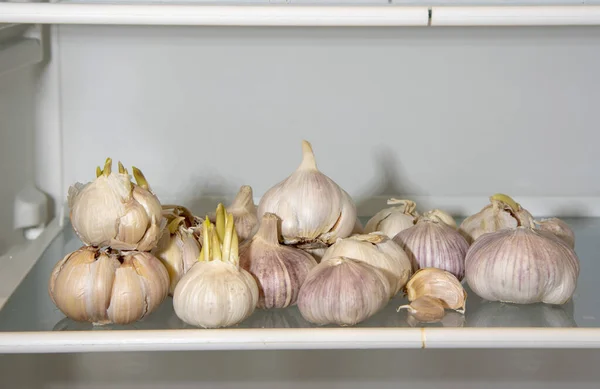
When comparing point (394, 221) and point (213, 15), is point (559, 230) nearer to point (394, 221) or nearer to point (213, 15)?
point (394, 221)

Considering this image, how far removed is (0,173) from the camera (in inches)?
43.9

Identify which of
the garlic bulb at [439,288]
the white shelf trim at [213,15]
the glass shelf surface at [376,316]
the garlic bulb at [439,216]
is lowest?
the glass shelf surface at [376,316]

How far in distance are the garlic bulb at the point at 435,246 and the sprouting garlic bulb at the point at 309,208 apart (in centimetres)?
8

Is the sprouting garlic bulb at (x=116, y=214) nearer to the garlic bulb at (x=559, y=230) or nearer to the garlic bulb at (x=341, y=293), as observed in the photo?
the garlic bulb at (x=341, y=293)

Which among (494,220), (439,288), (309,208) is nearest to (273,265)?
(309,208)

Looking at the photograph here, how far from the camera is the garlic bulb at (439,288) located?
0.87 m

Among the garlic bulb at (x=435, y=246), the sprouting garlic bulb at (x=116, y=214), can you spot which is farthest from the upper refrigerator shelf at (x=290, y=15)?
the garlic bulb at (x=435, y=246)

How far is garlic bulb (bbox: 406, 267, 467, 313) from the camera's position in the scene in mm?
873

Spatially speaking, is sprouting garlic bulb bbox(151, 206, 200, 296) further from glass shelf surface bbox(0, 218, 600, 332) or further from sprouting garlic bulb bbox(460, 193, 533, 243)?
sprouting garlic bulb bbox(460, 193, 533, 243)

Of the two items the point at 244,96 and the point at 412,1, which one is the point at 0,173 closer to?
the point at 244,96

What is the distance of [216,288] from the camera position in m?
0.80

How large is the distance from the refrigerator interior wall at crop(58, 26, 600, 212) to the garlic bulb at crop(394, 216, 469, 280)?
41 centimetres

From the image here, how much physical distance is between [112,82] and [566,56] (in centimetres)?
72

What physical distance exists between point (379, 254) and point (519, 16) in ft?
0.90
